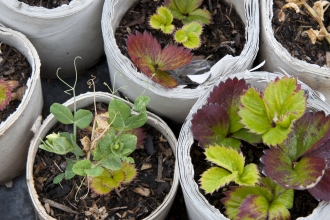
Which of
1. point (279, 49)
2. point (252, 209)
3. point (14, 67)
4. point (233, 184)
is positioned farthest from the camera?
point (14, 67)

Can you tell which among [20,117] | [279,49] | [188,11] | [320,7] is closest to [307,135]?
[279,49]

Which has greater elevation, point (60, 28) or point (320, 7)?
point (320, 7)

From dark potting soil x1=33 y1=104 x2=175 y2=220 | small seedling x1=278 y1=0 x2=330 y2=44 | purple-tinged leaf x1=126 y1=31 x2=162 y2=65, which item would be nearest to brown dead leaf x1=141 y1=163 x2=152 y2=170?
dark potting soil x1=33 y1=104 x2=175 y2=220

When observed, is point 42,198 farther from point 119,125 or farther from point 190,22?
point 190,22

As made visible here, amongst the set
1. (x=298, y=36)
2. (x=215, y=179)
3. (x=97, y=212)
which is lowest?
(x=97, y=212)

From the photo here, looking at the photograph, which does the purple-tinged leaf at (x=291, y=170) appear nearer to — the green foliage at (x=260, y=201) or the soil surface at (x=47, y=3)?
the green foliage at (x=260, y=201)

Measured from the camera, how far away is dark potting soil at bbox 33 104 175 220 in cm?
112

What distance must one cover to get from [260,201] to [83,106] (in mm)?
531

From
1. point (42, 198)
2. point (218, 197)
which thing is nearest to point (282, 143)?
point (218, 197)

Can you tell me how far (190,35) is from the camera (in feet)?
3.90

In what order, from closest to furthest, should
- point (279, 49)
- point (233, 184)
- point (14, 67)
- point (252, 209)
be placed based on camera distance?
point (252, 209), point (233, 184), point (279, 49), point (14, 67)

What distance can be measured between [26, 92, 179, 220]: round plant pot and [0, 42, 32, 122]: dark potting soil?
0.37ft

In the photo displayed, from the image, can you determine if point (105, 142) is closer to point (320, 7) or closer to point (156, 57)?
point (156, 57)

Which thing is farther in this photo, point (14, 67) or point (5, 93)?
point (14, 67)
